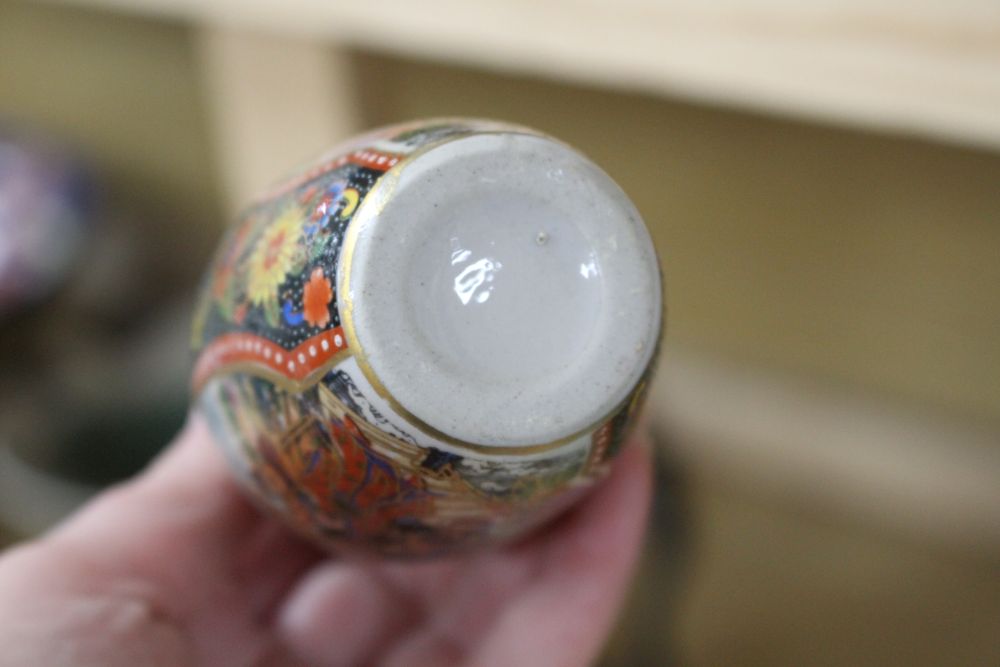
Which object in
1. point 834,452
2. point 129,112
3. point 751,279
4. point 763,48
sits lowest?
point 834,452

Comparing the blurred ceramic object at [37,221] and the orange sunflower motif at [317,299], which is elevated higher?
the orange sunflower motif at [317,299]

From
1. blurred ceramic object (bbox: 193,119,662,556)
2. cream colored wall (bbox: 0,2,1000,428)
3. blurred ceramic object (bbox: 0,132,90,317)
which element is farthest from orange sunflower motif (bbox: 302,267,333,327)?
blurred ceramic object (bbox: 0,132,90,317)

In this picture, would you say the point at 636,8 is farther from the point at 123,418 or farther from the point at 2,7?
the point at 2,7

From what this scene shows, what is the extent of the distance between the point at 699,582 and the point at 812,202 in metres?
0.38

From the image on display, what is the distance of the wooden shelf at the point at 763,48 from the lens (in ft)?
1.78

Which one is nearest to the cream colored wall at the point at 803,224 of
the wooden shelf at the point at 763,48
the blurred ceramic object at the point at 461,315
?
the wooden shelf at the point at 763,48

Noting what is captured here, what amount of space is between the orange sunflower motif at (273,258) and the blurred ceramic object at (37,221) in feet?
2.36

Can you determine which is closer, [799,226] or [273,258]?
[273,258]

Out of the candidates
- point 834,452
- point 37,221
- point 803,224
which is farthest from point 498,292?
point 37,221

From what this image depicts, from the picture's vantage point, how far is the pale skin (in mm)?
495

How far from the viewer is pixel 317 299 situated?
0.38 metres

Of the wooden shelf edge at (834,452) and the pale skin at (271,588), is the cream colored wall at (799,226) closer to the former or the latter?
the wooden shelf edge at (834,452)

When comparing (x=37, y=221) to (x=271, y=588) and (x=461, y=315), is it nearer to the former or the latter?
(x=271, y=588)

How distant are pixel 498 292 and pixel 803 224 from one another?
21.4 inches
